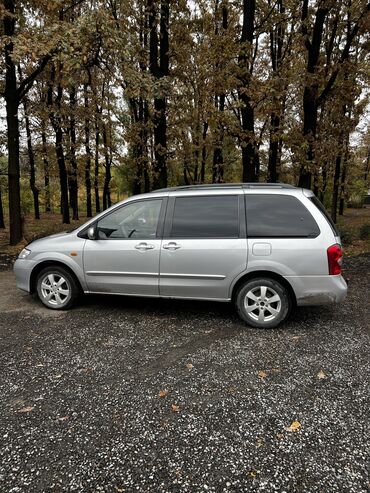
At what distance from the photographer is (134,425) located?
8.73ft

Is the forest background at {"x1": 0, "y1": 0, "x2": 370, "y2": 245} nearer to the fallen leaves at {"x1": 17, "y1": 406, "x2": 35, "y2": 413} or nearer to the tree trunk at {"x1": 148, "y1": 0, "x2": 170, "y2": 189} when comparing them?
the tree trunk at {"x1": 148, "y1": 0, "x2": 170, "y2": 189}

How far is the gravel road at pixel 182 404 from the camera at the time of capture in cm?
221

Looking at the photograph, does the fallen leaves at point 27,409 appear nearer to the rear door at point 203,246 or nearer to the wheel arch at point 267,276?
the rear door at point 203,246

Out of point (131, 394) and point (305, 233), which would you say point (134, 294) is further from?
point (305, 233)

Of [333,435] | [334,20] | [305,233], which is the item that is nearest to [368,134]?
[334,20]

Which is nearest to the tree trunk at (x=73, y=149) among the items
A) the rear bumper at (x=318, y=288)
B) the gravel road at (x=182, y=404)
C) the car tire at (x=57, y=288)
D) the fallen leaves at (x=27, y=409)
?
the car tire at (x=57, y=288)

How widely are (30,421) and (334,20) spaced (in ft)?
41.9

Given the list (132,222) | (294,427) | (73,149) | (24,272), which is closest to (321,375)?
(294,427)

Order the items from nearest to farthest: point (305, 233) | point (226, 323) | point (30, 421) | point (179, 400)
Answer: point (30, 421) < point (179, 400) < point (305, 233) < point (226, 323)

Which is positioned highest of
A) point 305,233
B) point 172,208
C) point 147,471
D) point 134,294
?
point 172,208

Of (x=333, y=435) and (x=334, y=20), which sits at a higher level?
(x=334, y=20)

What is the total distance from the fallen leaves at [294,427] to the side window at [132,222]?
293 centimetres

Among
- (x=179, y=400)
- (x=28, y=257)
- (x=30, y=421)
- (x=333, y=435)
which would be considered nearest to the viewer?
(x=333, y=435)

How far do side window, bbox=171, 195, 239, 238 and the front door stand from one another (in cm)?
32
